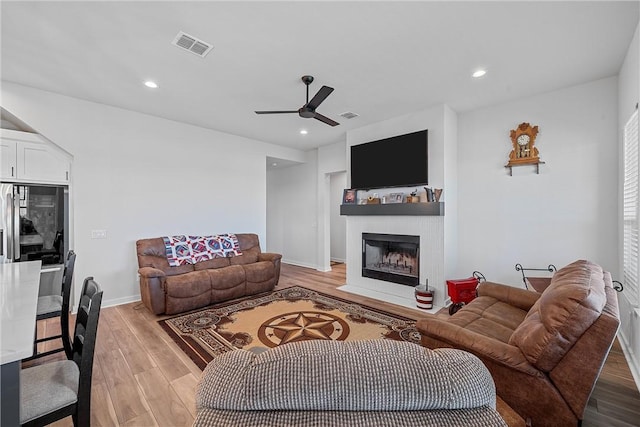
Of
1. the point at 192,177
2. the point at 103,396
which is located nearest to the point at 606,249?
the point at 103,396

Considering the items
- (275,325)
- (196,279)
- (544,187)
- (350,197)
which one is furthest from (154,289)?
A: (544,187)

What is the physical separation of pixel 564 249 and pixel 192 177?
18.3 feet

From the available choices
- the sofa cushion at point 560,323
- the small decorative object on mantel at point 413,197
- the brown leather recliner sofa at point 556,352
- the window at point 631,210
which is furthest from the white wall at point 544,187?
the sofa cushion at point 560,323

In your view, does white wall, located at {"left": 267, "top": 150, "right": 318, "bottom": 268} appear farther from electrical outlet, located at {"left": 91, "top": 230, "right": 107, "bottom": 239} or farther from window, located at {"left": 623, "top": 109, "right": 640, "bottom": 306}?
window, located at {"left": 623, "top": 109, "right": 640, "bottom": 306}

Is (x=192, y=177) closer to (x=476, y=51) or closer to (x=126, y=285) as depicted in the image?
(x=126, y=285)

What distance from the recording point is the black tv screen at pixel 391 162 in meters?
4.11

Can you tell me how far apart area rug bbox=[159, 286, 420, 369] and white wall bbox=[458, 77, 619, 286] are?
178 centimetres

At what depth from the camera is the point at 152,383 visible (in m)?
2.20

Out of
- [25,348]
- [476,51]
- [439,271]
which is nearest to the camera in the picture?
[25,348]

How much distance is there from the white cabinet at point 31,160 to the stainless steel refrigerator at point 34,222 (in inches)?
4.5

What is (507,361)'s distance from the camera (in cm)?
155

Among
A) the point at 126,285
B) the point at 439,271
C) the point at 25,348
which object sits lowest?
the point at 126,285

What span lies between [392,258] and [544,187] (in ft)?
7.53

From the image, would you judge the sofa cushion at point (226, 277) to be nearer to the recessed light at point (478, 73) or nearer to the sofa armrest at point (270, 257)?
the sofa armrest at point (270, 257)
